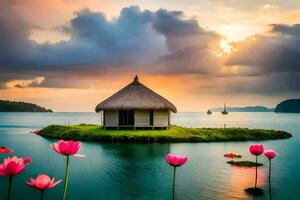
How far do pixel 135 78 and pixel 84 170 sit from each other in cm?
2190

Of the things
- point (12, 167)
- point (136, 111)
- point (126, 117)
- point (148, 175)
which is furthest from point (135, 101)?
point (12, 167)

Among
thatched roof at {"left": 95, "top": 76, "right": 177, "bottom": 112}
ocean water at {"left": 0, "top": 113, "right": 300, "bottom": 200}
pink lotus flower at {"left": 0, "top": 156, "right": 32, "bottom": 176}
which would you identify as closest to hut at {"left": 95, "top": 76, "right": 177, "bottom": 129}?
thatched roof at {"left": 95, "top": 76, "right": 177, "bottom": 112}

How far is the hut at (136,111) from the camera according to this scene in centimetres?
3769

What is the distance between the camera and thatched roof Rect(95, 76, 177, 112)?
3719 centimetres

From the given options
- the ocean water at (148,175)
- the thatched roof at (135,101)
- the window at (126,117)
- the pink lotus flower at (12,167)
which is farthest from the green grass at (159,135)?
the pink lotus flower at (12,167)


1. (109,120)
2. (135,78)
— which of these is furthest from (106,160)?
(135,78)

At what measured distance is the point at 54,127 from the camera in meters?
44.8

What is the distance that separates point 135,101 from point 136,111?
1103 millimetres

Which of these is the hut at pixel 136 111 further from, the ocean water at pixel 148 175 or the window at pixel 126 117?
the ocean water at pixel 148 175

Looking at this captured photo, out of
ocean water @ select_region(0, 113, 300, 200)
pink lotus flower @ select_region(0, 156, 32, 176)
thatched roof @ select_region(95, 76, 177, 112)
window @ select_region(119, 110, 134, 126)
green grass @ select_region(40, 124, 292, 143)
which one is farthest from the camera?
window @ select_region(119, 110, 134, 126)

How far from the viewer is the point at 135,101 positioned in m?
37.6

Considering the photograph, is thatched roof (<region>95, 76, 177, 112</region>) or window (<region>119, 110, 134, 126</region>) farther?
window (<region>119, 110, 134, 126</region>)

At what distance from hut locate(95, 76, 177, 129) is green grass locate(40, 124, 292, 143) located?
142cm

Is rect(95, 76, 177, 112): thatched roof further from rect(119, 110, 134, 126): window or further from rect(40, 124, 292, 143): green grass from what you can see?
rect(40, 124, 292, 143): green grass
